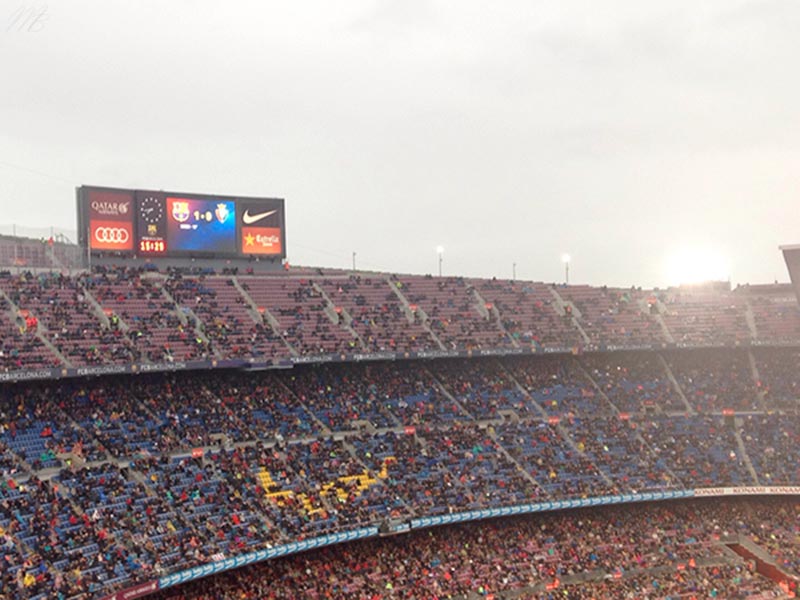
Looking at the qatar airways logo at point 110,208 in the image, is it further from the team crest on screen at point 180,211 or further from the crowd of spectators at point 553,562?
the crowd of spectators at point 553,562

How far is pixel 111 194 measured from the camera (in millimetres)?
59781

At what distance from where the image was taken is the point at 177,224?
62.6 meters

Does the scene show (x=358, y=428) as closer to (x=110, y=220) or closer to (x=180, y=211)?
(x=180, y=211)

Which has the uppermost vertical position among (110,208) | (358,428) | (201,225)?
(110,208)

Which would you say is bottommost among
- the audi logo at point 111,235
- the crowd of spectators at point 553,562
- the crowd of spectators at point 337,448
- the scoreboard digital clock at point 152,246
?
the crowd of spectators at point 553,562

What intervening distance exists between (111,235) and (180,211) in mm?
4986

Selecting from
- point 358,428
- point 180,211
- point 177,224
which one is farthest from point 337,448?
point 180,211

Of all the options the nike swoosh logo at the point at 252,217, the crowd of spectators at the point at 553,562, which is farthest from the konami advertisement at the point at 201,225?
the crowd of spectators at the point at 553,562

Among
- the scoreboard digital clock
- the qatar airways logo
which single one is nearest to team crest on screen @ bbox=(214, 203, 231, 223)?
the scoreboard digital clock

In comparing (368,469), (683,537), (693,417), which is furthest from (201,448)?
(693,417)

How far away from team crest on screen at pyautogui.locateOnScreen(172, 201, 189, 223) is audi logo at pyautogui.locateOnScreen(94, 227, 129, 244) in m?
3.56

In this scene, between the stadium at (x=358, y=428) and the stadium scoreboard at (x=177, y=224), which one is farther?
the stadium scoreboard at (x=177, y=224)

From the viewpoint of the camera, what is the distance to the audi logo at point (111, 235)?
59688 mm

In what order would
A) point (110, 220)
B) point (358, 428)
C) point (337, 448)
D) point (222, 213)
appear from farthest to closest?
point (222, 213) < point (110, 220) < point (358, 428) < point (337, 448)
